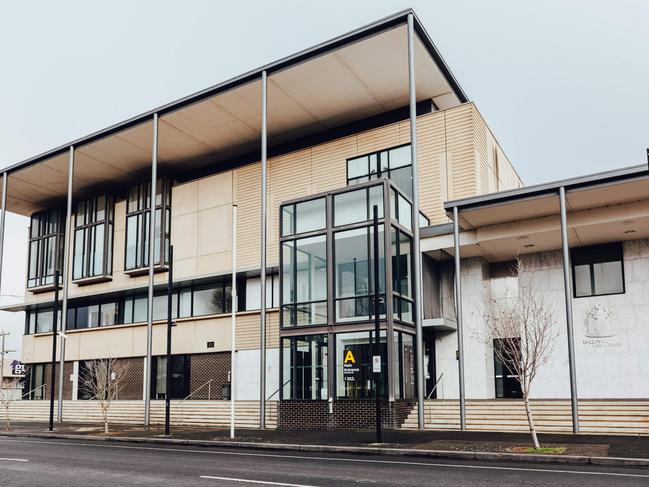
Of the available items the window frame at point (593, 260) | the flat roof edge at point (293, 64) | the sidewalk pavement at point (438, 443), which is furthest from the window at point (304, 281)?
the window frame at point (593, 260)

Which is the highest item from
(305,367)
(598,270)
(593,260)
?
(593,260)

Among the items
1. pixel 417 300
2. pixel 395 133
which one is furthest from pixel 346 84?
pixel 417 300

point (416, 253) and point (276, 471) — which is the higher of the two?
point (416, 253)

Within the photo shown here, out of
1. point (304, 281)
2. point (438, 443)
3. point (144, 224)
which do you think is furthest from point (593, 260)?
point (144, 224)

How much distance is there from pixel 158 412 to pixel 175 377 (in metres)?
3.95

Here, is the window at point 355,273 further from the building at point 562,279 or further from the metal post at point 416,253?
the building at point 562,279

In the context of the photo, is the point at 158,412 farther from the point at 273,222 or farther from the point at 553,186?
the point at 553,186

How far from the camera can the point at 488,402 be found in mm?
23750

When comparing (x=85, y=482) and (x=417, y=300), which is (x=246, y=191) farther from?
(x=85, y=482)

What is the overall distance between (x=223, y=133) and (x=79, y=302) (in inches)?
635

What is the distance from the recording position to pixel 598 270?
2714 cm

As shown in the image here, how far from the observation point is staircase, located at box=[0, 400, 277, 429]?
2889 cm

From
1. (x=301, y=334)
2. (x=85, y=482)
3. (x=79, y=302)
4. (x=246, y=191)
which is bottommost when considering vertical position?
(x=85, y=482)

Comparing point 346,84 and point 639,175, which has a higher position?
point 346,84
